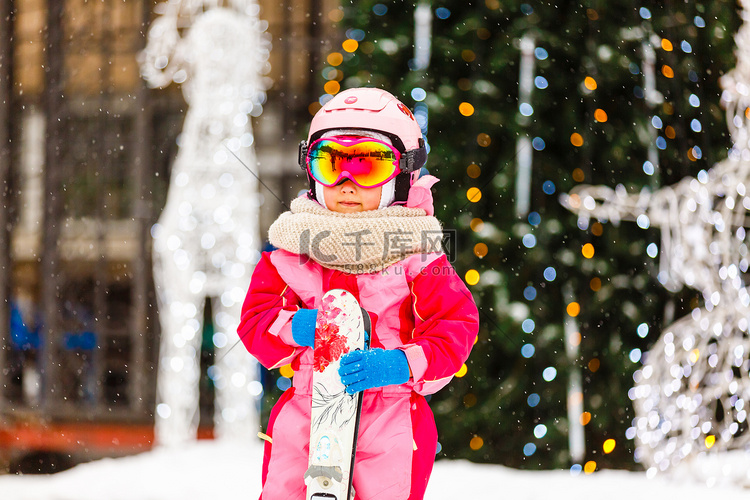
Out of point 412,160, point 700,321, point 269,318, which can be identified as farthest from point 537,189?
point 269,318

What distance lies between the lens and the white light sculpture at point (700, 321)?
3.18 m

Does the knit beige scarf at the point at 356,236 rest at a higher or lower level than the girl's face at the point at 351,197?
lower

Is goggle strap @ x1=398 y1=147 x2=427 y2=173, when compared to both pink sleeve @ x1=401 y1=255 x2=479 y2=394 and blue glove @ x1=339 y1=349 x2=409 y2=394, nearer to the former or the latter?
pink sleeve @ x1=401 y1=255 x2=479 y2=394

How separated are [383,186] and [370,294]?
27cm

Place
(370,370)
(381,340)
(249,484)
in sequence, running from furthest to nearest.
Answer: (249,484)
(381,340)
(370,370)

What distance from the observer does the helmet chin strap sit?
5.33 ft

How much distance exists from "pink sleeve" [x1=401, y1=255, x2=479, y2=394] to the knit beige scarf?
0.08 metres

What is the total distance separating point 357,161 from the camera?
1604mm

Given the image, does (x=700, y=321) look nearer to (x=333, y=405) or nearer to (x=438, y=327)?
(x=438, y=327)

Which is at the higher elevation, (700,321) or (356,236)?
(356,236)

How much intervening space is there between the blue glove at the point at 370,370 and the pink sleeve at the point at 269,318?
0.51ft

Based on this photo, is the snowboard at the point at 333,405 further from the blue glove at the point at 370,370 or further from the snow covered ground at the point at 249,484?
the snow covered ground at the point at 249,484

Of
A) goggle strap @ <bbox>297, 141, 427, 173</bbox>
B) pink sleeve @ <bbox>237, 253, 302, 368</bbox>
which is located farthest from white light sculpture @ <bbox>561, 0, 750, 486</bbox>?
pink sleeve @ <bbox>237, 253, 302, 368</bbox>

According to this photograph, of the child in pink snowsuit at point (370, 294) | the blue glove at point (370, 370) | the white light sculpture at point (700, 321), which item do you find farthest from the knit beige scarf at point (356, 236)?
the white light sculpture at point (700, 321)
